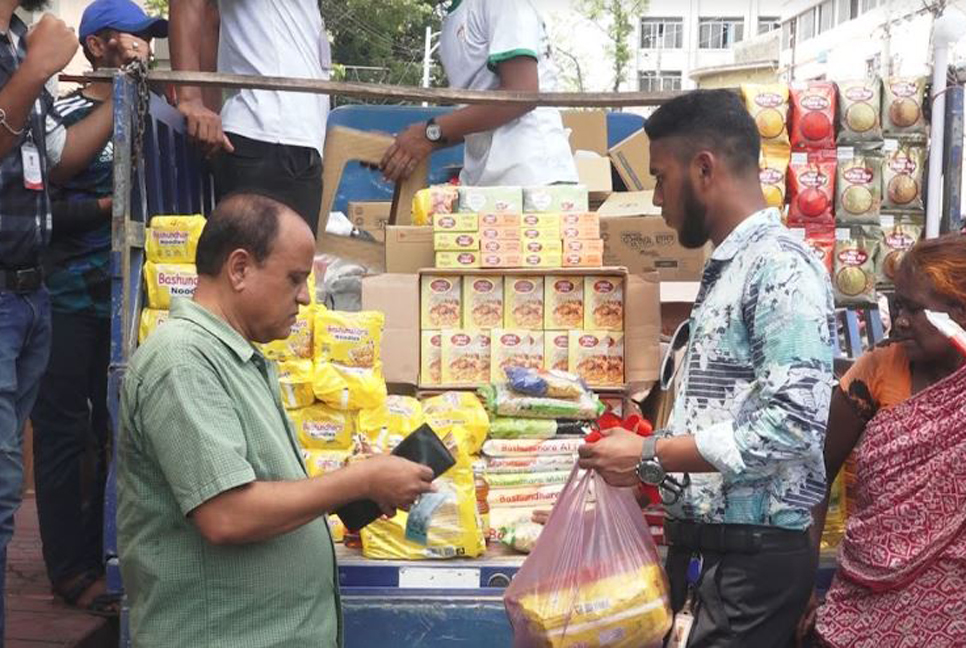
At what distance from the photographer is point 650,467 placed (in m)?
2.44

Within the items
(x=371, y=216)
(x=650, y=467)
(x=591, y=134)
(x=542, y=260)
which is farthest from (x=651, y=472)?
(x=591, y=134)

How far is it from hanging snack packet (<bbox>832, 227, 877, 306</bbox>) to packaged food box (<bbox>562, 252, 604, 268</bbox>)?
3.26ft

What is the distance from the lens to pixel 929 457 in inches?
106

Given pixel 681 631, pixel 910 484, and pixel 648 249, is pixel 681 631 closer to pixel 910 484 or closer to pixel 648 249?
pixel 910 484

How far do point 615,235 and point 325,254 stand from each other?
132 centimetres

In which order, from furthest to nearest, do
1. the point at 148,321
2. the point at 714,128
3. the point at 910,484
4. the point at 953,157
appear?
the point at 953,157 < the point at 148,321 < the point at 910,484 < the point at 714,128

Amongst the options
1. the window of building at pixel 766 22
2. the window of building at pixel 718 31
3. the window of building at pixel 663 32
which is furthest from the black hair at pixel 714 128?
the window of building at pixel 766 22

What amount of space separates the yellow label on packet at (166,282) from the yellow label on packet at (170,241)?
29 mm

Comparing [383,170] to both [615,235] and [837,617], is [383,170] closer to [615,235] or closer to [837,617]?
[615,235]

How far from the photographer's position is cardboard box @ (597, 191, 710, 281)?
460 cm

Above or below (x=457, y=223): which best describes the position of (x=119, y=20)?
above

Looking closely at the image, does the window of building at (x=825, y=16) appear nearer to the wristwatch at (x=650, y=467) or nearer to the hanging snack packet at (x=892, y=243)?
the hanging snack packet at (x=892, y=243)

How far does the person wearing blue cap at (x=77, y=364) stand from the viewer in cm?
430

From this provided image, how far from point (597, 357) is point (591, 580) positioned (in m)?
1.61
